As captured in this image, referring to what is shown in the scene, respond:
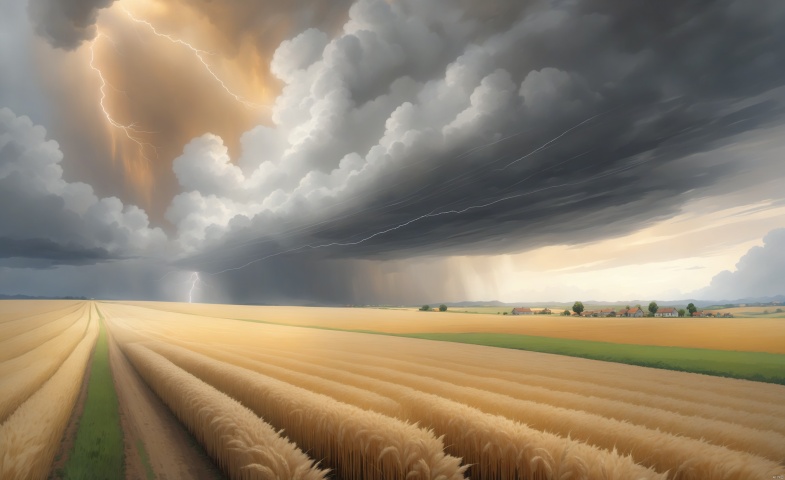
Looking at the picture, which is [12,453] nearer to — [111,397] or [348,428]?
[348,428]

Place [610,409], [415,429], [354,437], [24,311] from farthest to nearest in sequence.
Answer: [24,311] < [610,409] < [354,437] < [415,429]

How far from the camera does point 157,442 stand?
921 centimetres

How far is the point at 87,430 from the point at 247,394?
4.05m

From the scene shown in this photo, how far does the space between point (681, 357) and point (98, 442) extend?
33.3 meters

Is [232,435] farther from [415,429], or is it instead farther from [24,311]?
[24,311]

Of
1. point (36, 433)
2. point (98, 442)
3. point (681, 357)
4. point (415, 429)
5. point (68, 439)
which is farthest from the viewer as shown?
point (681, 357)

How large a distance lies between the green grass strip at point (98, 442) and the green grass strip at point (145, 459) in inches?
13.2

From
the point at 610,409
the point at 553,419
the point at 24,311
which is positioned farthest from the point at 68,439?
the point at 24,311

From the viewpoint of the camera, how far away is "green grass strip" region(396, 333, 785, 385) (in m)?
21.7

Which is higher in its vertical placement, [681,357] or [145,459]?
[145,459]

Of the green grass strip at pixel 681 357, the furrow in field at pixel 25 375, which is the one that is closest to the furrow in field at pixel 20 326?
the furrow in field at pixel 25 375

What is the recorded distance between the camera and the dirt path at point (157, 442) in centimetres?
764

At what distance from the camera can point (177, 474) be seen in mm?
7555

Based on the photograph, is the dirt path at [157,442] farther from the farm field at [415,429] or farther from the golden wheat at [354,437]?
the golden wheat at [354,437]
